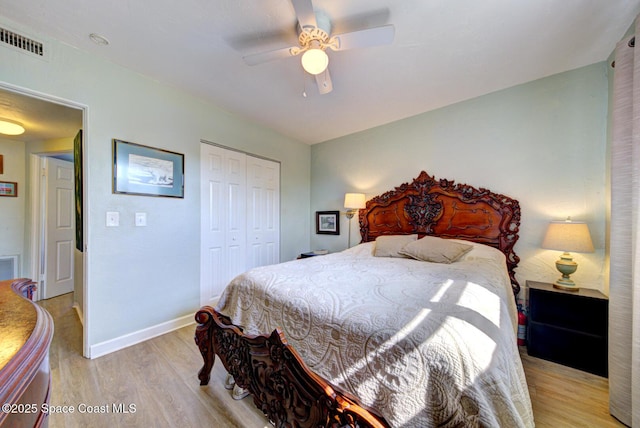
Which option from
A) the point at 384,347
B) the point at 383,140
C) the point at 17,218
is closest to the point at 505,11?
the point at 383,140

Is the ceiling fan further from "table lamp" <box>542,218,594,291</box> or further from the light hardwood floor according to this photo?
the light hardwood floor

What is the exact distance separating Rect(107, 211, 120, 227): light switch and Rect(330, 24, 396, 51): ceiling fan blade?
2.31 metres

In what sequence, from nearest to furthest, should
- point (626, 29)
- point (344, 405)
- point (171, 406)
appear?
1. point (344, 405)
2. point (171, 406)
3. point (626, 29)

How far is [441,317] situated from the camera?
937mm

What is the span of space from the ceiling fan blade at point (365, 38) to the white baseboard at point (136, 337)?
297cm

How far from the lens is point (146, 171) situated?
2303 mm

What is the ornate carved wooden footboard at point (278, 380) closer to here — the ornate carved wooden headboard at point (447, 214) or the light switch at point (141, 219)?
the light switch at point (141, 219)

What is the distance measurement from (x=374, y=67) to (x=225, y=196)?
224 cm

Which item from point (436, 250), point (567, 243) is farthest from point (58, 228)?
point (567, 243)

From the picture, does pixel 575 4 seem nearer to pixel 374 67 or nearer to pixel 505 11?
pixel 505 11

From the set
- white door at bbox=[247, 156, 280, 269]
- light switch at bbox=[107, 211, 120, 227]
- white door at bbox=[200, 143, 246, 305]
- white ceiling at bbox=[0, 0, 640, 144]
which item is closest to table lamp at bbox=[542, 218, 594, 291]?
white ceiling at bbox=[0, 0, 640, 144]

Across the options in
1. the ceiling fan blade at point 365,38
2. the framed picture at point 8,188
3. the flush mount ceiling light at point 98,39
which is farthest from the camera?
the framed picture at point 8,188

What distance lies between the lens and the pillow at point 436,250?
7.16 ft

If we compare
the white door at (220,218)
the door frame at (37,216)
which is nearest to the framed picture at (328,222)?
the white door at (220,218)
